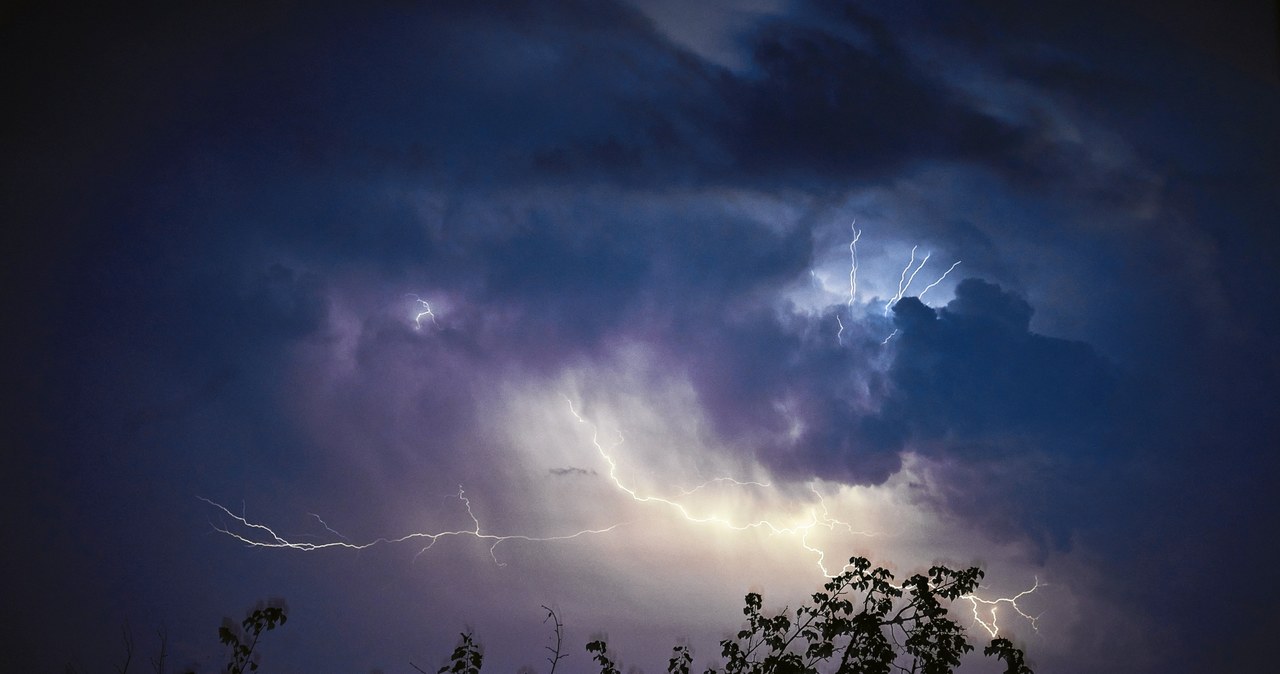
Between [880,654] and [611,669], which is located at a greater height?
[880,654]

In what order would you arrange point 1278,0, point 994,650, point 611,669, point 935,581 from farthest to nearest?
point 611,669
point 935,581
point 994,650
point 1278,0

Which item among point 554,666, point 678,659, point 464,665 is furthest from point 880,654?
point 464,665

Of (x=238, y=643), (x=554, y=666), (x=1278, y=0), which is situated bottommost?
(x=238, y=643)

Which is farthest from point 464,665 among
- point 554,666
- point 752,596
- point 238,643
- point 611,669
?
point 752,596

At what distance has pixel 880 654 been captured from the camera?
7664mm

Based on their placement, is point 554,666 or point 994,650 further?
point 554,666

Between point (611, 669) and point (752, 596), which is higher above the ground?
point (752, 596)

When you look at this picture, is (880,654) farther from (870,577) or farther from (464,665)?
(464,665)

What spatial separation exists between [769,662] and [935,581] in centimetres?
191

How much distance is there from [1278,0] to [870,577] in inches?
234

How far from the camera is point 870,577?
328 inches

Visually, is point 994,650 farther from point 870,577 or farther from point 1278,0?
point 1278,0

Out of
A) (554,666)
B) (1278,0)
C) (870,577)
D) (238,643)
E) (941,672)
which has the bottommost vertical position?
(238,643)

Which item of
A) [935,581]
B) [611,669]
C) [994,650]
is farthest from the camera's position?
[611,669]
